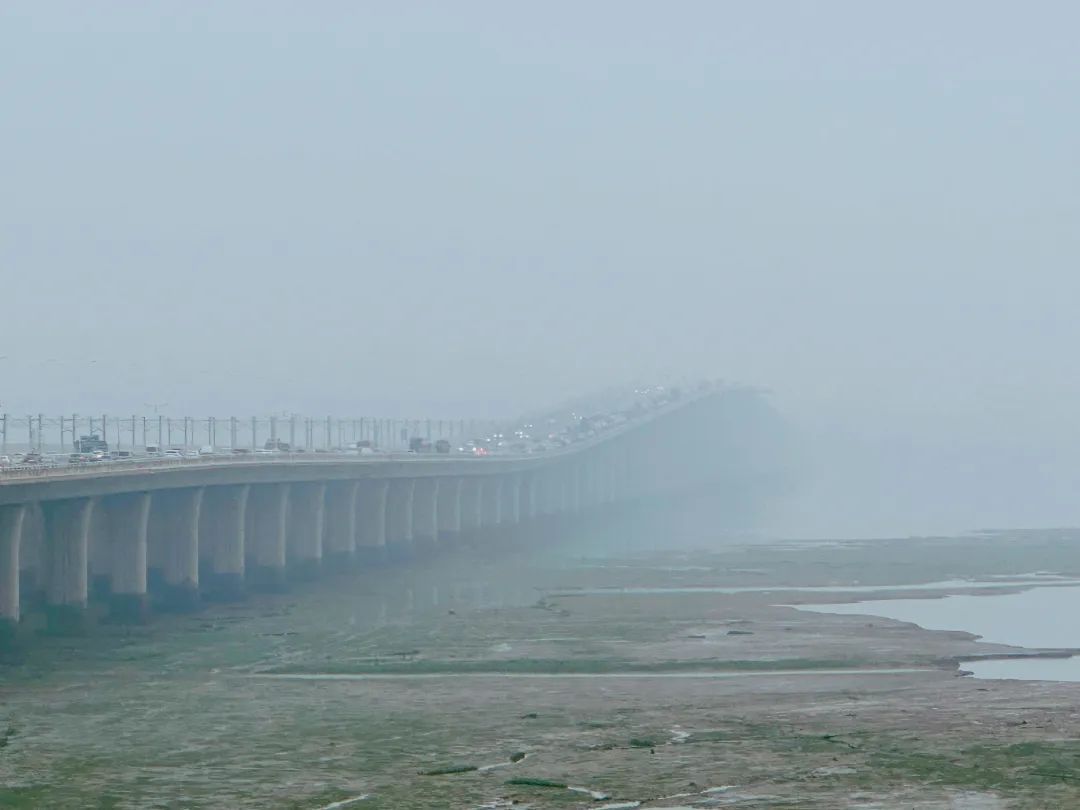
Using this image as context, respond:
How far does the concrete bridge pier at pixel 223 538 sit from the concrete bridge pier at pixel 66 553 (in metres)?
16.4

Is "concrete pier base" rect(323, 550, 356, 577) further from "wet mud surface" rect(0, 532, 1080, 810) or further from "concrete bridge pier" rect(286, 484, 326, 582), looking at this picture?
"wet mud surface" rect(0, 532, 1080, 810)

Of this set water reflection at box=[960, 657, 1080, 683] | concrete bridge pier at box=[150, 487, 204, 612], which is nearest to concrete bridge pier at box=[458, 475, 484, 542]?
concrete bridge pier at box=[150, 487, 204, 612]

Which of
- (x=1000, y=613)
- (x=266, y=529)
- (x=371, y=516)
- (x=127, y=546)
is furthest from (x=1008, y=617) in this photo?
(x=371, y=516)

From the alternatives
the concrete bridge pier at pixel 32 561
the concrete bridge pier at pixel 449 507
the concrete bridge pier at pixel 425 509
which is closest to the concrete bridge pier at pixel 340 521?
the concrete bridge pier at pixel 425 509

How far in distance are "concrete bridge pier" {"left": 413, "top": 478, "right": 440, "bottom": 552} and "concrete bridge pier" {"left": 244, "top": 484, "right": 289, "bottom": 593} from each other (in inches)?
1346

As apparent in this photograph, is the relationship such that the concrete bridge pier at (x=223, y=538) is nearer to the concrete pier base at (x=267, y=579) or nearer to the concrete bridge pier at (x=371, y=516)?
the concrete pier base at (x=267, y=579)

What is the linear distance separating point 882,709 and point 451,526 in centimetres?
11893

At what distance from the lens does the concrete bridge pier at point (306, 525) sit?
5098 inches

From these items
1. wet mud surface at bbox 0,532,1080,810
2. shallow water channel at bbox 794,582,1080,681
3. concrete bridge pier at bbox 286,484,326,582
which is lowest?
wet mud surface at bbox 0,532,1080,810

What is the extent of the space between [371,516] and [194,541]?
139 ft

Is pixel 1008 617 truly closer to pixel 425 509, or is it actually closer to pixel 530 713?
pixel 530 713

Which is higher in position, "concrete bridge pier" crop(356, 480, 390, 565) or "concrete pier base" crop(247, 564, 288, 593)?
"concrete bridge pier" crop(356, 480, 390, 565)

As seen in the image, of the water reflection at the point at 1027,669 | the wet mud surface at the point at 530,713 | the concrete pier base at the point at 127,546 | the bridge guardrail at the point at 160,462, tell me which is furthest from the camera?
the concrete pier base at the point at 127,546

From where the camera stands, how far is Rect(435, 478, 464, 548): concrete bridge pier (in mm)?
171000
